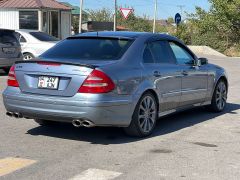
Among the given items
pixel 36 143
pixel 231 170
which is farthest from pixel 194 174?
pixel 36 143

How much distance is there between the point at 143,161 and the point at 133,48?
6.49ft

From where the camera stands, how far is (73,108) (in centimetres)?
658

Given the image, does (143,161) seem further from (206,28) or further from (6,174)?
(206,28)

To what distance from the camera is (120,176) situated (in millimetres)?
5430

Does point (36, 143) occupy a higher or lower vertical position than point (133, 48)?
lower

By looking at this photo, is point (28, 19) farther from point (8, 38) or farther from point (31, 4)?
point (8, 38)

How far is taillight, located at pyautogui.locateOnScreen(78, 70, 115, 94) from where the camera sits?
654 centimetres

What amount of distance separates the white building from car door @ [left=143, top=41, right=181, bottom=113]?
21452 mm

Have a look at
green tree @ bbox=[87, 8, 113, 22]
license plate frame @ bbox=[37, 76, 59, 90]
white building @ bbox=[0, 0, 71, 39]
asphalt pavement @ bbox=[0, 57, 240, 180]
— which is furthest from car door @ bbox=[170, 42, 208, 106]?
green tree @ bbox=[87, 8, 113, 22]

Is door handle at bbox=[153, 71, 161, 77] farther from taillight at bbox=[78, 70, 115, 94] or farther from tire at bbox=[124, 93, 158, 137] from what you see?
taillight at bbox=[78, 70, 115, 94]

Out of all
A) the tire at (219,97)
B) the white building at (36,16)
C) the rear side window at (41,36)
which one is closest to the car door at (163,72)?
the tire at (219,97)

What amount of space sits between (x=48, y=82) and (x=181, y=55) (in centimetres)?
287

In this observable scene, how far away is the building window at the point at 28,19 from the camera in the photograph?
2927 cm

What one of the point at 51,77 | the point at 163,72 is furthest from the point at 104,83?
the point at 163,72
